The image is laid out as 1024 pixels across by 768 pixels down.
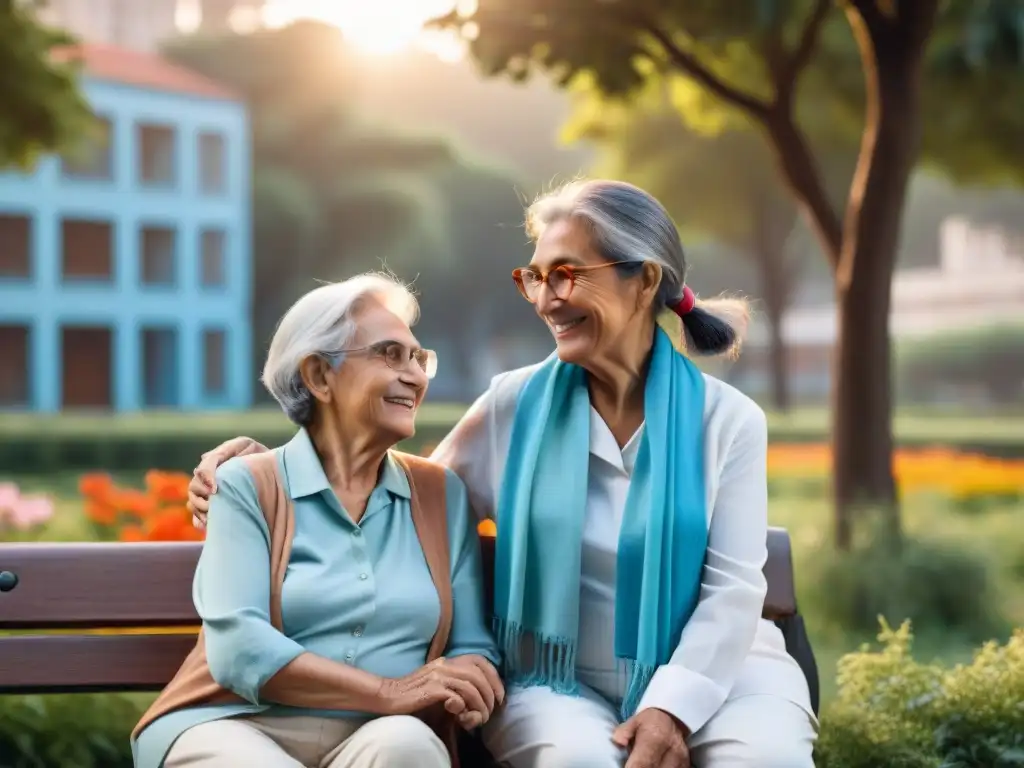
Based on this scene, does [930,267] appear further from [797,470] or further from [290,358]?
[290,358]

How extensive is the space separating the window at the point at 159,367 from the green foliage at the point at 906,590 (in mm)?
35012

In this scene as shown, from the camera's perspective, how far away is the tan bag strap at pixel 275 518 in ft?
10.0

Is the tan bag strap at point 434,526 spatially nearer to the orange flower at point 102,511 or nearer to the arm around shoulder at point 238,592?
the arm around shoulder at point 238,592

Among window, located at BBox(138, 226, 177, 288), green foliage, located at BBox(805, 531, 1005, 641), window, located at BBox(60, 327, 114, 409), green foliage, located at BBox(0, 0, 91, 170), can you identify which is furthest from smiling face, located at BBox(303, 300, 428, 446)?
window, located at BBox(138, 226, 177, 288)

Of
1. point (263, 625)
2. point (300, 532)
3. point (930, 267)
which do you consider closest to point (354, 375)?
point (300, 532)

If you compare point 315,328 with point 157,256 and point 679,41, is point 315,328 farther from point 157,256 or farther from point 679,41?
point 157,256

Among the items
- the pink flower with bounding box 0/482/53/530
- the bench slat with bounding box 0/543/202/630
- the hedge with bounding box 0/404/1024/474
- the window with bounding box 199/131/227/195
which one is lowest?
the hedge with bounding box 0/404/1024/474

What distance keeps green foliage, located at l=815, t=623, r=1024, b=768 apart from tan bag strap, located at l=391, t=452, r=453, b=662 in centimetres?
133

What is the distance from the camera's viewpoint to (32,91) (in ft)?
36.9

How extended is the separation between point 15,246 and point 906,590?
33953mm

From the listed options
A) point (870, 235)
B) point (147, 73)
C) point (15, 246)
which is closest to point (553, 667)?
point (870, 235)

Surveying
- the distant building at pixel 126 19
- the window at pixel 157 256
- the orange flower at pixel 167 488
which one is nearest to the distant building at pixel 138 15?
the distant building at pixel 126 19

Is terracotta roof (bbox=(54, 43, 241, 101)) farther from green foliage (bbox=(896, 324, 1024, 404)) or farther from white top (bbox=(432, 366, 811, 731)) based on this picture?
white top (bbox=(432, 366, 811, 731))

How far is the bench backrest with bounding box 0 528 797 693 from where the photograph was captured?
11.3ft
